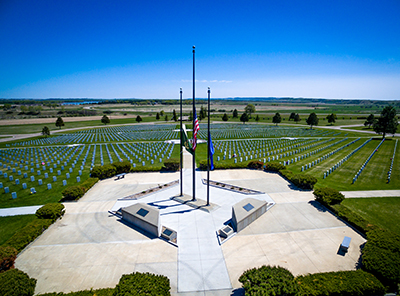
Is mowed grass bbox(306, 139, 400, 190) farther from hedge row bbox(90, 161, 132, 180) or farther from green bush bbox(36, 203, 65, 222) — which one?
green bush bbox(36, 203, 65, 222)

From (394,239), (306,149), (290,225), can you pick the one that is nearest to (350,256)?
(394,239)

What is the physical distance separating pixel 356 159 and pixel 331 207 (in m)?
21.7

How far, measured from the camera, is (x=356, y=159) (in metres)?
32.4

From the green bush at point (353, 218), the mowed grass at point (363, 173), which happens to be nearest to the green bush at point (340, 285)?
the green bush at point (353, 218)

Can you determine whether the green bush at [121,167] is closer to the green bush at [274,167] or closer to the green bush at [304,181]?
the green bush at [274,167]

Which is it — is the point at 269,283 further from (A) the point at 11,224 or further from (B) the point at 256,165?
(B) the point at 256,165

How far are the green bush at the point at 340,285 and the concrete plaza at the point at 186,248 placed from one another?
1.33 metres

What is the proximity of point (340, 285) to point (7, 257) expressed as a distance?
50.3ft

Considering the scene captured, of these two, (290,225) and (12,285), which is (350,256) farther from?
(12,285)

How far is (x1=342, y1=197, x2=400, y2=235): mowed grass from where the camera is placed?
48.3 ft

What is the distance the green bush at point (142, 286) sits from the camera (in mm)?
7789

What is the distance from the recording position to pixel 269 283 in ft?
26.9

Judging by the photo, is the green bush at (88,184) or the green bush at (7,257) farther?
the green bush at (88,184)

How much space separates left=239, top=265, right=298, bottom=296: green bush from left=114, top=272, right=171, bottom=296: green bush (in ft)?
10.7
